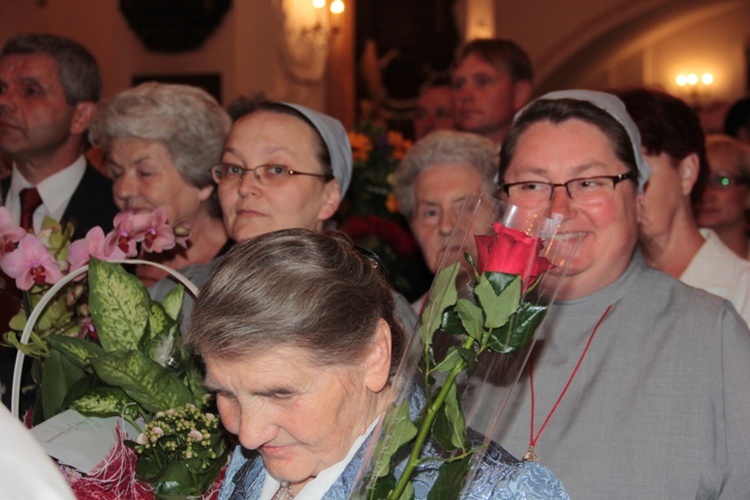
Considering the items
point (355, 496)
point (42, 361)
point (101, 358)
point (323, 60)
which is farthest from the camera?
point (323, 60)

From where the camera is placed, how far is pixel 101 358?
6.84ft

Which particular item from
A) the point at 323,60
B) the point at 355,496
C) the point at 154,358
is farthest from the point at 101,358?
the point at 323,60

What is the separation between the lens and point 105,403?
2.15 metres

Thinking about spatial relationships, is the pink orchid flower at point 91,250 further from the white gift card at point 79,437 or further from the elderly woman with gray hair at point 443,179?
the elderly woman with gray hair at point 443,179

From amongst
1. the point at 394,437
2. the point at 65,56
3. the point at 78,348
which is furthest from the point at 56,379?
the point at 65,56

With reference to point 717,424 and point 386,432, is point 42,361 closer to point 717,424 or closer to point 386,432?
point 386,432

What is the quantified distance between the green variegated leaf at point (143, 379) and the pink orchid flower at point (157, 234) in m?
0.52

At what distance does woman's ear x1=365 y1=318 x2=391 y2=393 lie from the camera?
1765mm

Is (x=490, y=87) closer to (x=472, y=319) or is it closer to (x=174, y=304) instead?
(x=174, y=304)

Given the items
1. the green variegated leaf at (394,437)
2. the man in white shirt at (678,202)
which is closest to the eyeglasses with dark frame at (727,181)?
the man in white shirt at (678,202)

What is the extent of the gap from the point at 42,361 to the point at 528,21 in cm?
1319

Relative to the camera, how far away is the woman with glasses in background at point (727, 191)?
4.76 m

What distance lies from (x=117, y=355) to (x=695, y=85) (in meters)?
15.1

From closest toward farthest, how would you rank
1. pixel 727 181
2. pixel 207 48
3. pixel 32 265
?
pixel 32 265 → pixel 727 181 → pixel 207 48
